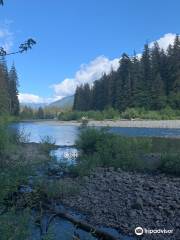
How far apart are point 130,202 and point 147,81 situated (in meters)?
66.5

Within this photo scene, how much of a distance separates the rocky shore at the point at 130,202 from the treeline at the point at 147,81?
5840 centimetres

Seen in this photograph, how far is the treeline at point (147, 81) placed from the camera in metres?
70.7

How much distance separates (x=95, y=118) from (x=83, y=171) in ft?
199

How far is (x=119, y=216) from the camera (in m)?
8.70

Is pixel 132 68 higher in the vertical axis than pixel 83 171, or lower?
higher

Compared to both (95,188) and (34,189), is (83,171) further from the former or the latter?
(34,189)

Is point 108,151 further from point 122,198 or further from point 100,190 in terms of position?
point 122,198

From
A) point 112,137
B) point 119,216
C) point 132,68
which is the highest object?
point 132,68

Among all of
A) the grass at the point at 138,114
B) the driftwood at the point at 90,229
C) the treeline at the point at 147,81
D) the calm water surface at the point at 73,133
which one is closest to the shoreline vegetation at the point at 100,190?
the driftwood at the point at 90,229

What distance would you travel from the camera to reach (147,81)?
245ft

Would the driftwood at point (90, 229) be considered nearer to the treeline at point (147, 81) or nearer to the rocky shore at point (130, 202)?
the rocky shore at point (130, 202)

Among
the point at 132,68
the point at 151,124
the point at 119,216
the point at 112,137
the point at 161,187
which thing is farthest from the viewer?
the point at 132,68

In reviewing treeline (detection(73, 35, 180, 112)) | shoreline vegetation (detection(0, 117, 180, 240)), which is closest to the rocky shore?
shoreline vegetation (detection(0, 117, 180, 240))

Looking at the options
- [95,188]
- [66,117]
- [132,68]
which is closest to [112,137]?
[95,188]
